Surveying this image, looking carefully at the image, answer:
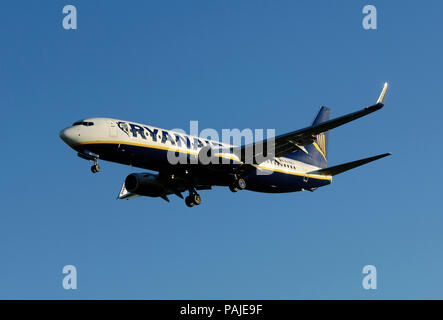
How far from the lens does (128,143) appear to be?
4722 centimetres

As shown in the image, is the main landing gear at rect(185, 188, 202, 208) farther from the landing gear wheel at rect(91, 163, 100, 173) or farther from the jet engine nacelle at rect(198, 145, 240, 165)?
the landing gear wheel at rect(91, 163, 100, 173)

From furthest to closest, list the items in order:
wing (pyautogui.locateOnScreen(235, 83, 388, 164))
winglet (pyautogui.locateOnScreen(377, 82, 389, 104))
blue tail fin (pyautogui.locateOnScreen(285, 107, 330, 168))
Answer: blue tail fin (pyautogui.locateOnScreen(285, 107, 330, 168))
wing (pyautogui.locateOnScreen(235, 83, 388, 164))
winglet (pyautogui.locateOnScreen(377, 82, 389, 104))

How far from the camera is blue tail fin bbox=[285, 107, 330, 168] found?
200ft

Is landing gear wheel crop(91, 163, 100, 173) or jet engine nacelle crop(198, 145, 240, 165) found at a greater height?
jet engine nacelle crop(198, 145, 240, 165)

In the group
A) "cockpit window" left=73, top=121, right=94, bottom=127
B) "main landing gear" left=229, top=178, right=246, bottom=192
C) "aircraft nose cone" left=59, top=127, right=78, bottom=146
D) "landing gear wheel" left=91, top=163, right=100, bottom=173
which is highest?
"cockpit window" left=73, top=121, right=94, bottom=127

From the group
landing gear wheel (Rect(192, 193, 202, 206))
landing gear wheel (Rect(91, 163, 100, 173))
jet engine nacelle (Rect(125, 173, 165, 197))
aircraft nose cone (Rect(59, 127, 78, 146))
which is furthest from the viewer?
landing gear wheel (Rect(192, 193, 202, 206))

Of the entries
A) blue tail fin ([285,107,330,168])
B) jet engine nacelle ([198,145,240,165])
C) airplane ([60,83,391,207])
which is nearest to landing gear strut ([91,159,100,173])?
airplane ([60,83,391,207])

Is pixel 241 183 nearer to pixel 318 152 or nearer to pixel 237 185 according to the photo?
pixel 237 185

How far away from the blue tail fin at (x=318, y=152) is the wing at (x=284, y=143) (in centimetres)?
632

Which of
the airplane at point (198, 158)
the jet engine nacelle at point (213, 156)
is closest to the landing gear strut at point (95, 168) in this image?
the airplane at point (198, 158)

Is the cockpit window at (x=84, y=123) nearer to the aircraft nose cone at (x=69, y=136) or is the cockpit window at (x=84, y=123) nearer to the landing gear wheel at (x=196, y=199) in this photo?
the aircraft nose cone at (x=69, y=136)

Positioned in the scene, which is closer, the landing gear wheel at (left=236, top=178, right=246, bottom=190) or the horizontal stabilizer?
the horizontal stabilizer

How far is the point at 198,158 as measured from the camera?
165 ft
